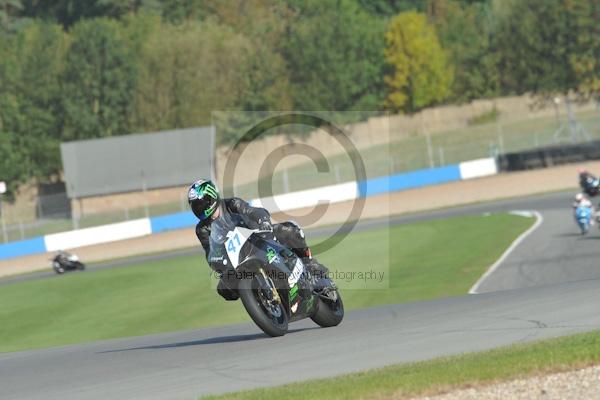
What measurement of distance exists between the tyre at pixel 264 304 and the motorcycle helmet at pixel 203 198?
834mm

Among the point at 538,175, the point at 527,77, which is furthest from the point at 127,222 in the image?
the point at 527,77

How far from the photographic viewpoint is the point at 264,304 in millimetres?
11922

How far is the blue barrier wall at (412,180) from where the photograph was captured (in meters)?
52.4

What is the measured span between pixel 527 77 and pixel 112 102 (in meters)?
28.9

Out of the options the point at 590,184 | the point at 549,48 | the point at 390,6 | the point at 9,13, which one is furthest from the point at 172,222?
the point at 390,6

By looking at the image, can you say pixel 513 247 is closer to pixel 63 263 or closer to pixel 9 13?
pixel 63 263

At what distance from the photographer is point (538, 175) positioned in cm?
4853

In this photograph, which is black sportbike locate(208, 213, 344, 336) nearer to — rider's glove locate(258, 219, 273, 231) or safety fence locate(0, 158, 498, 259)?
rider's glove locate(258, 219, 273, 231)

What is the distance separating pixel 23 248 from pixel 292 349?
38.3 metres

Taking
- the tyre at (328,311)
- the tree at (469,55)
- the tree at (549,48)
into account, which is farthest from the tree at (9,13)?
the tyre at (328,311)

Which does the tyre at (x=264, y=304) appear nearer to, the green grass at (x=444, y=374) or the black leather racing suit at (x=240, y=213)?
the black leather racing suit at (x=240, y=213)

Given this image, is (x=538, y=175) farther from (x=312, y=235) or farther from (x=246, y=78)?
(x=246, y=78)

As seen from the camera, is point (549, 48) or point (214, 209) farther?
point (549, 48)

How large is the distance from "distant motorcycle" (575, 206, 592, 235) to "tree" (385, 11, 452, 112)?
61.3 metres
